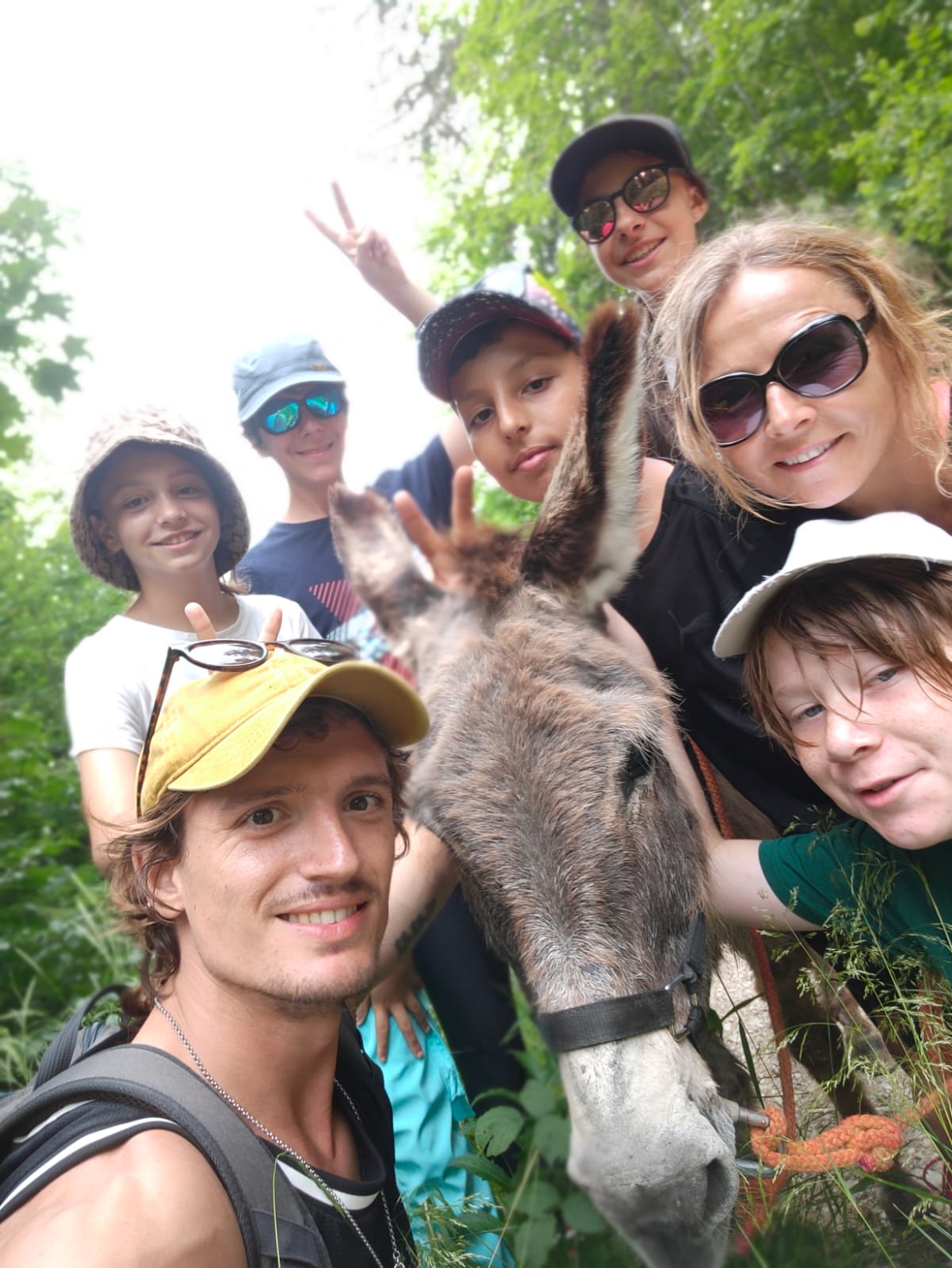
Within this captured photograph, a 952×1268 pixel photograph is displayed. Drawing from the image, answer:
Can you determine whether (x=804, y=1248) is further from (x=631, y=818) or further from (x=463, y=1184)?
(x=463, y=1184)

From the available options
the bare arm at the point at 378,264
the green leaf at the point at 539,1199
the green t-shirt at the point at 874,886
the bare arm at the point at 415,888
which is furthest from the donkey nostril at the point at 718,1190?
the bare arm at the point at 378,264

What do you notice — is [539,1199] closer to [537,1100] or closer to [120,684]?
[537,1100]

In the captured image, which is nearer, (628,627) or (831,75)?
(628,627)

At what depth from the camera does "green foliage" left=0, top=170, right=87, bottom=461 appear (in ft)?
18.9

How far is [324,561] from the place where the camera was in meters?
2.69

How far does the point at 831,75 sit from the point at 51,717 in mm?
9755

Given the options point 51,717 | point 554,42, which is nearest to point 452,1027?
point 51,717

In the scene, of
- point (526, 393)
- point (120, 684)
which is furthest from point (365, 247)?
point (120, 684)

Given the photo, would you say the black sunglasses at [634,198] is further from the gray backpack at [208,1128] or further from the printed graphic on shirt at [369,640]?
the gray backpack at [208,1128]

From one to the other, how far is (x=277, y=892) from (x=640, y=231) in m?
3.46

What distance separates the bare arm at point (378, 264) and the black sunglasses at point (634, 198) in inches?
51.3

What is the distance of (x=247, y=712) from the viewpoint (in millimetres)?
1833

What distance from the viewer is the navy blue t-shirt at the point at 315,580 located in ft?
8.61

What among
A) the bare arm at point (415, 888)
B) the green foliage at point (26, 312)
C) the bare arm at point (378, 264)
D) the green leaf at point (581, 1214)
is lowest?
the green leaf at point (581, 1214)
